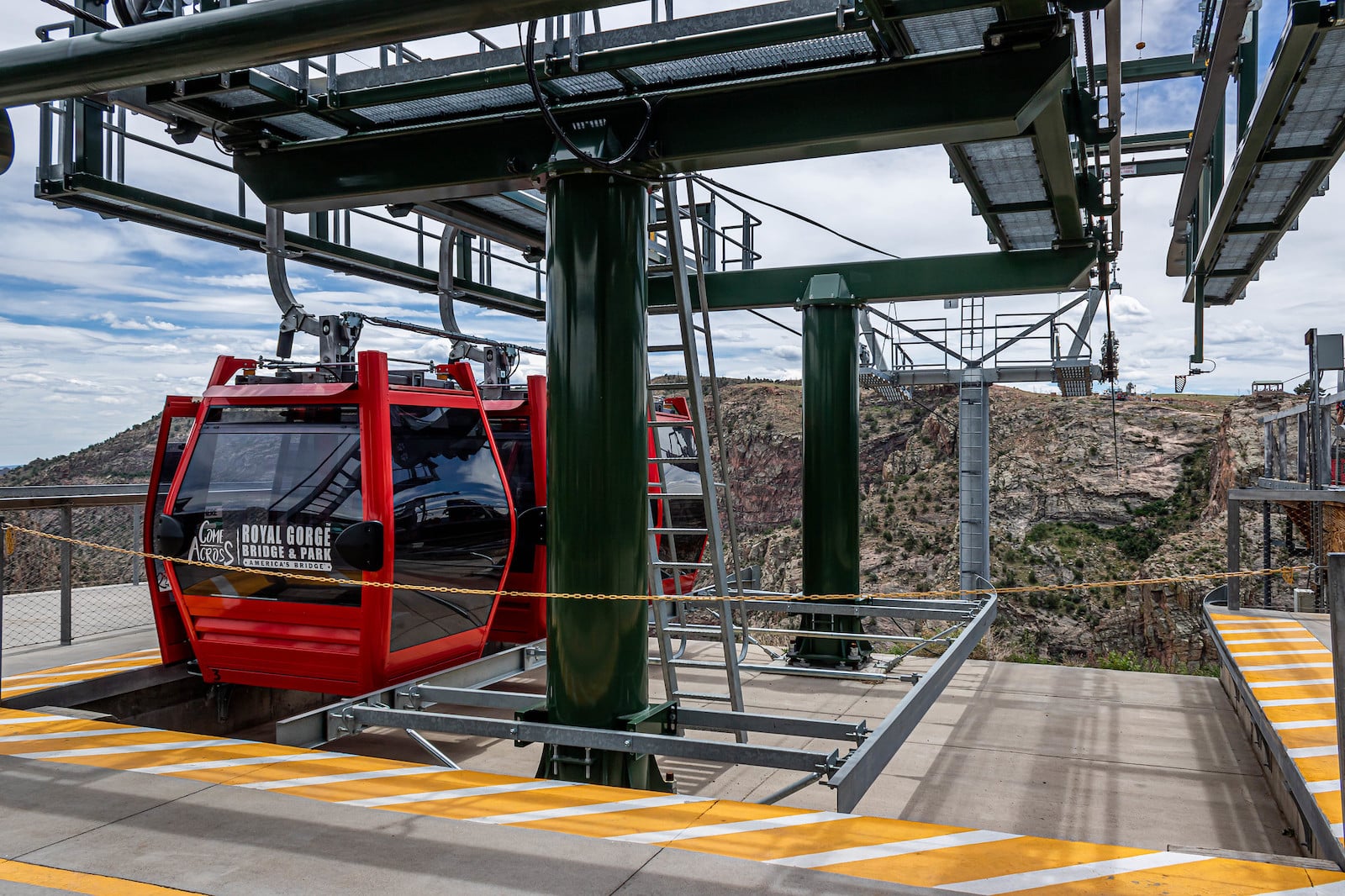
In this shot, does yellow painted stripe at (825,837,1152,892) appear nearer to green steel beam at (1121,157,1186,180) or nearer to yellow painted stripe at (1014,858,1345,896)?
yellow painted stripe at (1014,858,1345,896)

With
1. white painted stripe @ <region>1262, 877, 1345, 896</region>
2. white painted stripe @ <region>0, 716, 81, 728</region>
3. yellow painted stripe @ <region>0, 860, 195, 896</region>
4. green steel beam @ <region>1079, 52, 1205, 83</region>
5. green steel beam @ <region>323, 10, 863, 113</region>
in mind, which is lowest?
white painted stripe @ <region>1262, 877, 1345, 896</region>

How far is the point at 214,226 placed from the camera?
8047 millimetres

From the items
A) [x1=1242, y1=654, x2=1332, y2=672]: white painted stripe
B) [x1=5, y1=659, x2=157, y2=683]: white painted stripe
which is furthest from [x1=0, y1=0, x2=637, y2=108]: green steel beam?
[x1=1242, y1=654, x2=1332, y2=672]: white painted stripe

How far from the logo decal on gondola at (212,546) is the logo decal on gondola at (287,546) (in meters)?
0.09

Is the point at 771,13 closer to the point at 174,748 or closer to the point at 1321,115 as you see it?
the point at 1321,115

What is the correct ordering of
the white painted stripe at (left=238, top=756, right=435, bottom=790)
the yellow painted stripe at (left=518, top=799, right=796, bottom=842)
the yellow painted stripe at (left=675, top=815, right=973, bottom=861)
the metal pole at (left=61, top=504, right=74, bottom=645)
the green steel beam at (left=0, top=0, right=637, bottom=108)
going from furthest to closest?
the metal pole at (left=61, top=504, right=74, bottom=645), the white painted stripe at (left=238, top=756, right=435, bottom=790), the yellow painted stripe at (left=518, top=799, right=796, bottom=842), the yellow painted stripe at (left=675, top=815, right=973, bottom=861), the green steel beam at (left=0, top=0, right=637, bottom=108)

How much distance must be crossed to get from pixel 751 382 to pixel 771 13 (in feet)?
256

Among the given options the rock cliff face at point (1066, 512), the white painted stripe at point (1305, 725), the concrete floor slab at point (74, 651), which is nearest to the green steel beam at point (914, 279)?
the white painted stripe at point (1305, 725)

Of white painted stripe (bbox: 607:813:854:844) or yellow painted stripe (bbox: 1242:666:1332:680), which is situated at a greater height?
white painted stripe (bbox: 607:813:854:844)

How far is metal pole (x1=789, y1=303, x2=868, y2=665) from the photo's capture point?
9.94 meters

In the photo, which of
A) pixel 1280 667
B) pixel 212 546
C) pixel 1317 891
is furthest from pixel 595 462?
pixel 1280 667

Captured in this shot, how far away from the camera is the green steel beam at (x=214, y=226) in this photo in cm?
722

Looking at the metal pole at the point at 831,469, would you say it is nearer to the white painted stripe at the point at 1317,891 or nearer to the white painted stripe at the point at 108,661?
the white painted stripe at the point at 108,661

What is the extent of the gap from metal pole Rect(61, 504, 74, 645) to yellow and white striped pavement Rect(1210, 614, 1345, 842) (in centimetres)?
832
